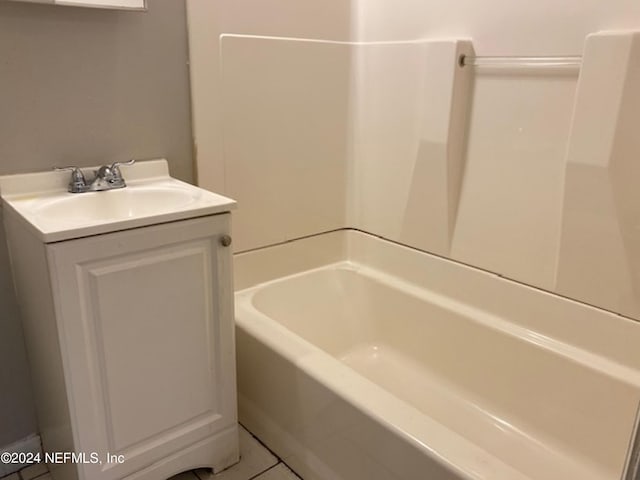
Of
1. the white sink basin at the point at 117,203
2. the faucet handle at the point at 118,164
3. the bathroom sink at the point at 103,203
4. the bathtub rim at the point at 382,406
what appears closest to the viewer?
the bathtub rim at the point at 382,406

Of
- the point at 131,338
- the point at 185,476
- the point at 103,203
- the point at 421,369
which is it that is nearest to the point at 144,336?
the point at 131,338

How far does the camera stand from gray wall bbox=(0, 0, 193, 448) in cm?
145

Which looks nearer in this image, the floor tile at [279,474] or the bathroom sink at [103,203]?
the bathroom sink at [103,203]

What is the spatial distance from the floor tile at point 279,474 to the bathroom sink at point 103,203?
0.88 m

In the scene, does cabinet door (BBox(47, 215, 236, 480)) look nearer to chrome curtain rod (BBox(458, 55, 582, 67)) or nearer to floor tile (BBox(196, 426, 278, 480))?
floor tile (BBox(196, 426, 278, 480))

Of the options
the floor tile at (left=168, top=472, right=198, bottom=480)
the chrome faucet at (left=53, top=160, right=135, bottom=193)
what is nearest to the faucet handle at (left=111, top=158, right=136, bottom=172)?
the chrome faucet at (left=53, top=160, right=135, bottom=193)

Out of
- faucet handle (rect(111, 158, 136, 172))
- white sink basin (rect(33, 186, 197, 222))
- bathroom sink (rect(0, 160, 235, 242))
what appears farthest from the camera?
faucet handle (rect(111, 158, 136, 172))

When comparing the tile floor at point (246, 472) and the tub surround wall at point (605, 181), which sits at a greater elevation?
the tub surround wall at point (605, 181)

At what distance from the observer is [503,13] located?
163 centimetres

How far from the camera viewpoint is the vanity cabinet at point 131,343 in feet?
4.12

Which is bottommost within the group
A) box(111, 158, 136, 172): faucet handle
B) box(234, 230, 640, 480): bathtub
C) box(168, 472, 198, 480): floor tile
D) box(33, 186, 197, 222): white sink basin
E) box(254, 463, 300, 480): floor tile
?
box(168, 472, 198, 480): floor tile

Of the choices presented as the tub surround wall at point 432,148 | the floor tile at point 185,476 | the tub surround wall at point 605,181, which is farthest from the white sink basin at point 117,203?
the tub surround wall at point 605,181

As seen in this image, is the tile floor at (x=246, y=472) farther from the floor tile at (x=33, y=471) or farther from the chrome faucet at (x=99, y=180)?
the chrome faucet at (x=99, y=180)

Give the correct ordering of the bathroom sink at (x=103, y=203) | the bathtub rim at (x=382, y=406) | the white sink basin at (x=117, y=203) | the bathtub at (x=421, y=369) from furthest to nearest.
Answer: the white sink basin at (x=117, y=203) < the bathtub at (x=421, y=369) < the bathroom sink at (x=103, y=203) < the bathtub rim at (x=382, y=406)
